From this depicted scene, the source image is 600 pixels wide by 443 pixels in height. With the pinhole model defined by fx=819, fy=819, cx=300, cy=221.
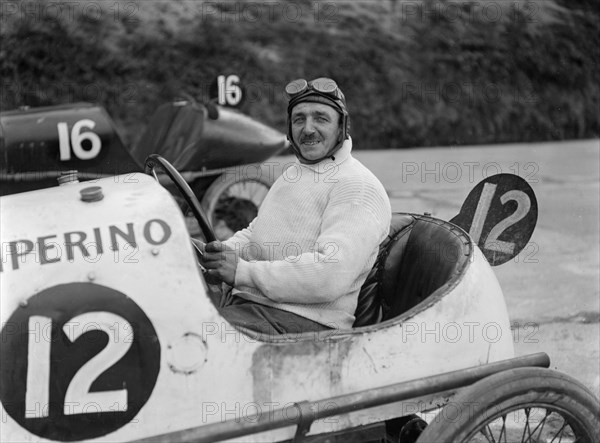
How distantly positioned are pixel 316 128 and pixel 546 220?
4.75m

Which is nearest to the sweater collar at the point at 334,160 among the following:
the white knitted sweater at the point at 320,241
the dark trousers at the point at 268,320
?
the white knitted sweater at the point at 320,241

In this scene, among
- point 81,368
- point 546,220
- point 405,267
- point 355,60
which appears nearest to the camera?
point 81,368

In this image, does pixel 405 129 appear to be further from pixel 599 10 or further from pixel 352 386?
pixel 352 386

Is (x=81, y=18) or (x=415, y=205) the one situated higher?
(x=81, y=18)

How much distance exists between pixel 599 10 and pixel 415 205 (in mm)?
7970

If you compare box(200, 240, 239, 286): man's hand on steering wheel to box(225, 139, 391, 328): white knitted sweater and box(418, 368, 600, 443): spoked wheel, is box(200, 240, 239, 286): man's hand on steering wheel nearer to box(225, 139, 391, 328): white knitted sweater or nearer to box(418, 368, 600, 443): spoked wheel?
box(225, 139, 391, 328): white knitted sweater

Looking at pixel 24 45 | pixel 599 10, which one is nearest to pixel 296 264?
pixel 24 45

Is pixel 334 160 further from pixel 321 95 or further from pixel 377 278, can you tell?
pixel 377 278

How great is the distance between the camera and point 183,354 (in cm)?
221

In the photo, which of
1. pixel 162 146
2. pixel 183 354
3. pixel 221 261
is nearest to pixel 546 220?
pixel 162 146

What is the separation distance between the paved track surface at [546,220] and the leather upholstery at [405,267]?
53.4 inches

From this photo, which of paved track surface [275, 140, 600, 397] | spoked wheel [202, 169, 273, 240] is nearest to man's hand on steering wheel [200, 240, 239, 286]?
paved track surface [275, 140, 600, 397]

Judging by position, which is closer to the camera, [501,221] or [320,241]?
[320,241]

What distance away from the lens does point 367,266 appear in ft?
8.75
